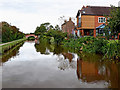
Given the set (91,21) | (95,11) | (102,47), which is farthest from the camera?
(95,11)

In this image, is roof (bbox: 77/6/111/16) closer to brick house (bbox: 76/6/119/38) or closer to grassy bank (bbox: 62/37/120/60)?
brick house (bbox: 76/6/119/38)

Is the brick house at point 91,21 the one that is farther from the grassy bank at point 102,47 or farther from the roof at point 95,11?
the grassy bank at point 102,47

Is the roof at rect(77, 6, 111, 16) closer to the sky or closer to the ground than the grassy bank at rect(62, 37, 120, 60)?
closer to the sky

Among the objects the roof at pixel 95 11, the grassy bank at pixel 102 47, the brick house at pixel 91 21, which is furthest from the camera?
the roof at pixel 95 11

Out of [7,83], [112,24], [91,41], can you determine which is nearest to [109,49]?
[112,24]

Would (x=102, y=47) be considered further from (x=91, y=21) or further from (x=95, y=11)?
(x=95, y=11)

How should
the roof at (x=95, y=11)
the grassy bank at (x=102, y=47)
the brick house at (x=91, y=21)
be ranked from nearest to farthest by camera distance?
the grassy bank at (x=102, y=47), the brick house at (x=91, y=21), the roof at (x=95, y=11)

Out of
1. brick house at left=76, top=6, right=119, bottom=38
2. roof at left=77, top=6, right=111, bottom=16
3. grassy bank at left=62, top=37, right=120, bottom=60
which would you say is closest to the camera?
grassy bank at left=62, top=37, right=120, bottom=60

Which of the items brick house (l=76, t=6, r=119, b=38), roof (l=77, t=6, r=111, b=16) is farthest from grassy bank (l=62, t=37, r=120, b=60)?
roof (l=77, t=6, r=111, b=16)

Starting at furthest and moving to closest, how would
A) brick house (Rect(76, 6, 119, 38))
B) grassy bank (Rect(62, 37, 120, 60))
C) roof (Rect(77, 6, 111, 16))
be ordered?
roof (Rect(77, 6, 111, 16)), brick house (Rect(76, 6, 119, 38)), grassy bank (Rect(62, 37, 120, 60))

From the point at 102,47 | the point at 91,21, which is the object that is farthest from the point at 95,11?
the point at 102,47

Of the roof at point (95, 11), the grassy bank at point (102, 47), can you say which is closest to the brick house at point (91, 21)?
the roof at point (95, 11)

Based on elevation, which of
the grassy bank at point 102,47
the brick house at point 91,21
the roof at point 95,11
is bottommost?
the grassy bank at point 102,47

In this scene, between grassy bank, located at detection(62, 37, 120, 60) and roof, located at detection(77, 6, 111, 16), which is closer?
grassy bank, located at detection(62, 37, 120, 60)
